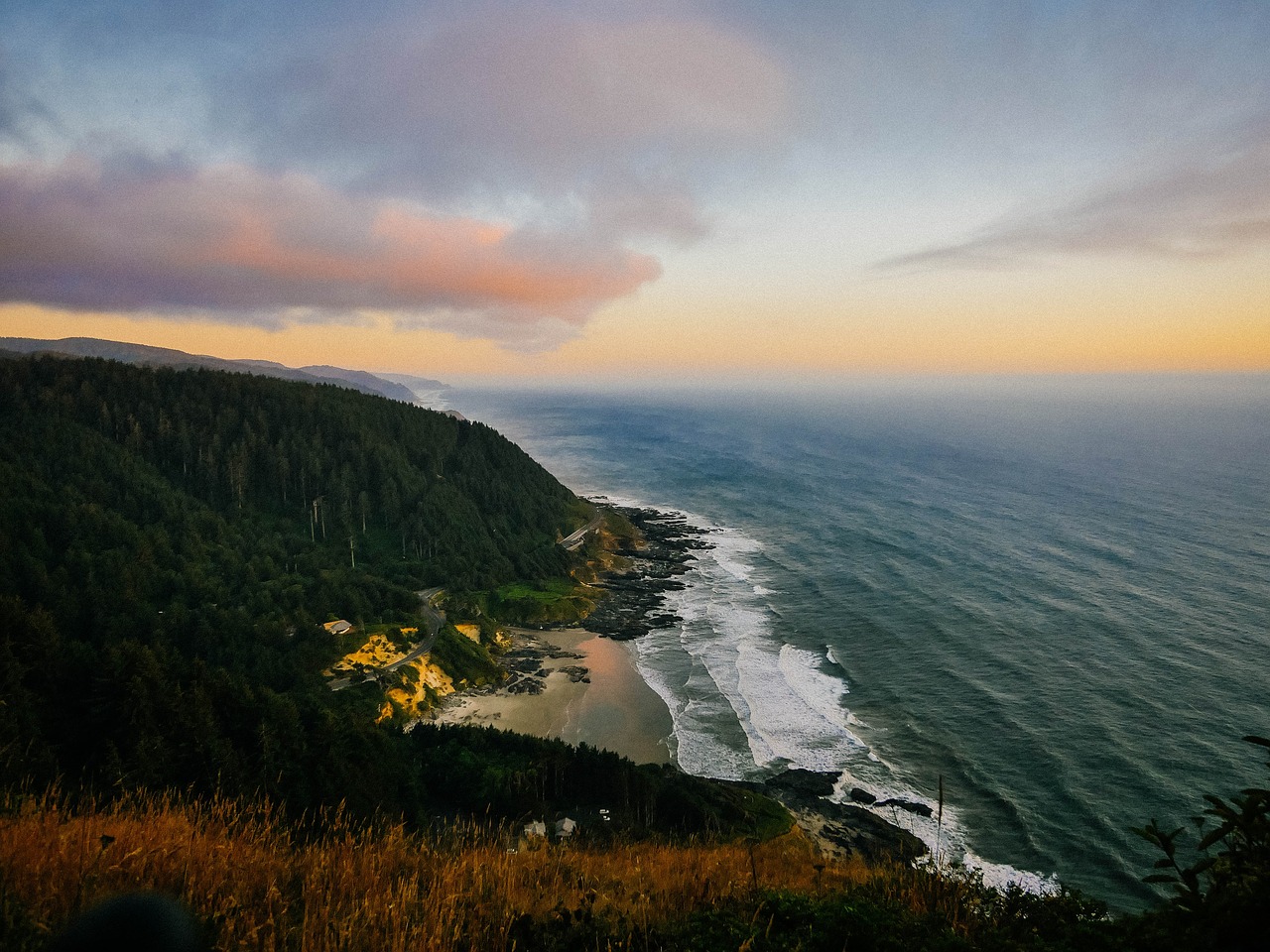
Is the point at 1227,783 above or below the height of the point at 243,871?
below

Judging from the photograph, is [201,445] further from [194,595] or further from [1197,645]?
[1197,645]

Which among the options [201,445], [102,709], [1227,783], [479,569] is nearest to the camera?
[102,709]

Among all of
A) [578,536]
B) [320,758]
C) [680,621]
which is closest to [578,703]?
[680,621]

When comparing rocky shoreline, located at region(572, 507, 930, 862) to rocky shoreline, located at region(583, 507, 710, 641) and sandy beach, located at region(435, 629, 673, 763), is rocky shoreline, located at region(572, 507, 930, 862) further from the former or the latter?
sandy beach, located at region(435, 629, 673, 763)

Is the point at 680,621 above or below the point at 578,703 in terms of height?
above

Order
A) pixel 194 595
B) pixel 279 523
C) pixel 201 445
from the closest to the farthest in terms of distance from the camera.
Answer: pixel 194 595 → pixel 279 523 → pixel 201 445

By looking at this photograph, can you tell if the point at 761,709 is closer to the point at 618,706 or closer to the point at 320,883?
the point at 618,706

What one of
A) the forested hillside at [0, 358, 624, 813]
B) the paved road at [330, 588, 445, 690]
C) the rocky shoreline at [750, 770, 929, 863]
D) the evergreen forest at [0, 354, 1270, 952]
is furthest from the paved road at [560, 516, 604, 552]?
the rocky shoreline at [750, 770, 929, 863]

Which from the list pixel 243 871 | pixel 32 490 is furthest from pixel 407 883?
pixel 32 490
